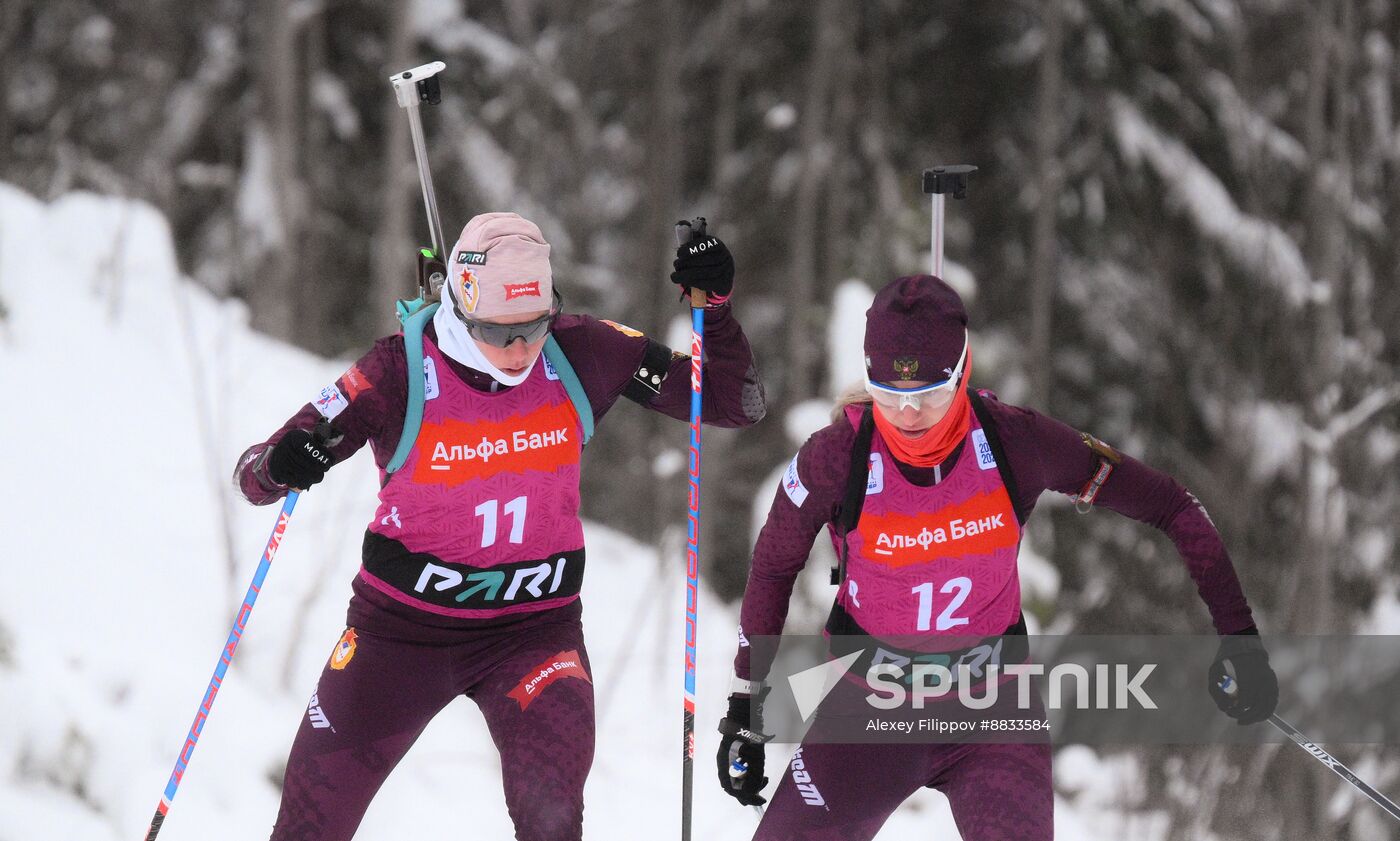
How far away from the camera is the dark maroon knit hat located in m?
3.34

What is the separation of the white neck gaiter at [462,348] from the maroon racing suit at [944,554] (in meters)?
0.73

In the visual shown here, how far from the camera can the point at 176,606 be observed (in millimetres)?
6379

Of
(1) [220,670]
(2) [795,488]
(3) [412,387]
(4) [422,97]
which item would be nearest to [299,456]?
(3) [412,387]

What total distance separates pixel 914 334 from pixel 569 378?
0.91 metres

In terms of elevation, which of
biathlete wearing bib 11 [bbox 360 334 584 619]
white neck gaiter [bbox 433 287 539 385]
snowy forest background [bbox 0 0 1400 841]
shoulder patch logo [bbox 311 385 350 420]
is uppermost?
white neck gaiter [bbox 433 287 539 385]

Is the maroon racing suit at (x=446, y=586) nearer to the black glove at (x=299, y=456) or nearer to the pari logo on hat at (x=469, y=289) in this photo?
the black glove at (x=299, y=456)

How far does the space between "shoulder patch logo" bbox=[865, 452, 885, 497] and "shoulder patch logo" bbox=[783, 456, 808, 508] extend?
0.16 m

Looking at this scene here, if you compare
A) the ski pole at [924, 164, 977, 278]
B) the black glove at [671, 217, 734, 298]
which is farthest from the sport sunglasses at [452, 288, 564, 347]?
the ski pole at [924, 164, 977, 278]

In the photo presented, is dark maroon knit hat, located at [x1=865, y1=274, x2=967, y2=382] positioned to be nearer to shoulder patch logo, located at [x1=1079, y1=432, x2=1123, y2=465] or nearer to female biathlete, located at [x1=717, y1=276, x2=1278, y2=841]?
female biathlete, located at [x1=717, y1=276, x2=1278, y2=841]

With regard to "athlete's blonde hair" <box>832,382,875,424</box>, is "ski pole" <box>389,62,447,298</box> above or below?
above

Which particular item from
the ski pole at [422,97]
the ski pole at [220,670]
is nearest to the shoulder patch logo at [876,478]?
the ski pole at [422,97]

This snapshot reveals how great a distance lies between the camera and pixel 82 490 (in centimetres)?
680

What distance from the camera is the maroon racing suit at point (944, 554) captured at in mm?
3480

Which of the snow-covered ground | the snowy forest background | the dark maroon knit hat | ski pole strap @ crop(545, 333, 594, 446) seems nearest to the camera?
the dark maroon knit hat
